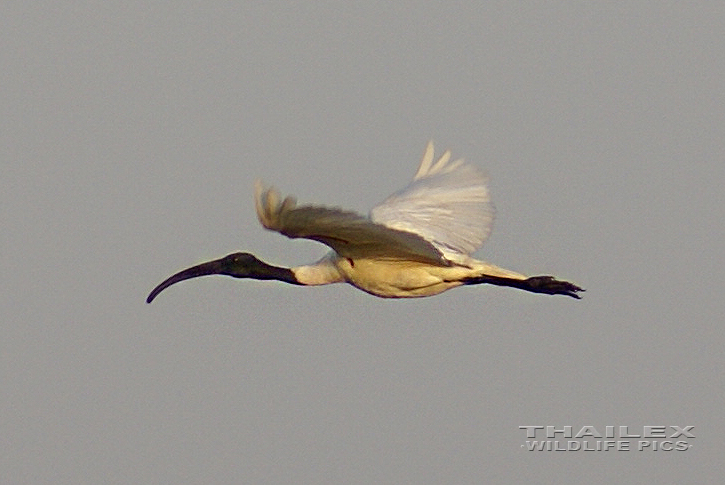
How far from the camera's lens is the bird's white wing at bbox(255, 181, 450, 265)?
35.0ft

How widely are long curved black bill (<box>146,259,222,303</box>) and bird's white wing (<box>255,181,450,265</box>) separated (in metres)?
1.54

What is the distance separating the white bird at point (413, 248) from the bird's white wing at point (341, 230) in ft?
0.03

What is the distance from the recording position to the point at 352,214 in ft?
36.2

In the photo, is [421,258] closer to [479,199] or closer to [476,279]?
[476,279]

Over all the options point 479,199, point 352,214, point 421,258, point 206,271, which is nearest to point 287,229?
point 352,214

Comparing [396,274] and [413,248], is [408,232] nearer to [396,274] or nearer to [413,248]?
[413,248]

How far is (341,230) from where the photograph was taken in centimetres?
1184

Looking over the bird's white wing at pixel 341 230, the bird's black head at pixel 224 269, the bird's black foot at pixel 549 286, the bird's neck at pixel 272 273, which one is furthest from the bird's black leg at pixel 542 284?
the bird's black head at pixel 224 269

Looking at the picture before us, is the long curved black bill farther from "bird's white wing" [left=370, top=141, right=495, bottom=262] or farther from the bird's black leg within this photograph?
the bird's black leg

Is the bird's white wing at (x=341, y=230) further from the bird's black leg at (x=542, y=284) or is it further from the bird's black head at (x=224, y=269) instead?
the bird's black head at (x=224, y=269)

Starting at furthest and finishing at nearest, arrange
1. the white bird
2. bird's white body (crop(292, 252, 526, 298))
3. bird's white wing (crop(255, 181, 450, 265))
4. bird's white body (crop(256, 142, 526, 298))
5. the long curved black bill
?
1. the long curved black bill
2. bird's white body (crop(292, 252, 526, 298))
3. the white bird
4. bird's white body (crop(256, 142, 526, 298))
5. bird's white wing (crop(255, 181, 450, 265))

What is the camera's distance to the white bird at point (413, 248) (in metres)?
12.6

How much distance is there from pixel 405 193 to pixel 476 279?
6.84ft

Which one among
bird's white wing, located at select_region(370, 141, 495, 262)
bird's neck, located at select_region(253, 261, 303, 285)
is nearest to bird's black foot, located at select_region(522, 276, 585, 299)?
bird's white wing, located at select_region(370, 141, 495, 262)
